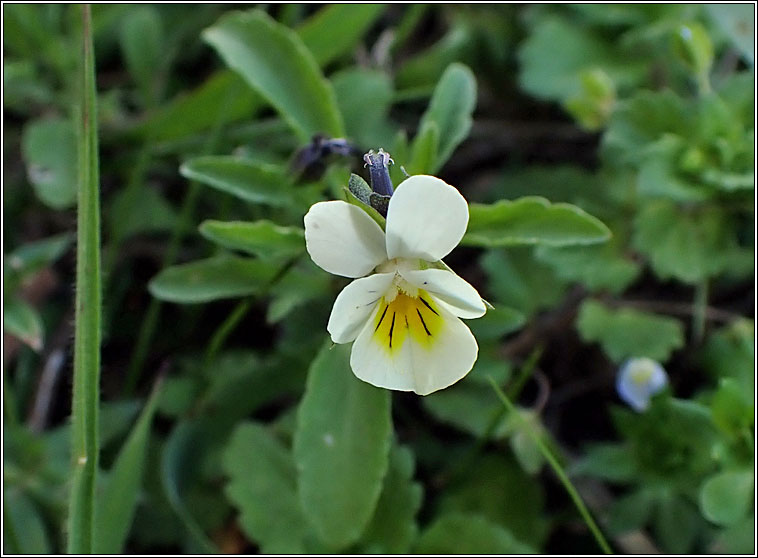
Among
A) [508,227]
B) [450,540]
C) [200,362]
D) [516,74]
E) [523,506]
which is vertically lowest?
[523,506]

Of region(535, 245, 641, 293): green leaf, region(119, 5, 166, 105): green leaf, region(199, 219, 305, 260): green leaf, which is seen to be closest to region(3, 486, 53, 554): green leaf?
region(199, 219, 305, 260): green leaf

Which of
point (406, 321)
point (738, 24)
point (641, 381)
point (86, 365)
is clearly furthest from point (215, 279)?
point (738, 24)

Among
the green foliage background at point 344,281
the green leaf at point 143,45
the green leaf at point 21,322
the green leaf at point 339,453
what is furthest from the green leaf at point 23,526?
the green leaf at point 143,45

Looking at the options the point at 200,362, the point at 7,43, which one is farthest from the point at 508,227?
the point at 7,43

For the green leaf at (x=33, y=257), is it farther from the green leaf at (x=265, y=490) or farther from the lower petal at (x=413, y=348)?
the lower petal at (x=413, y=348)

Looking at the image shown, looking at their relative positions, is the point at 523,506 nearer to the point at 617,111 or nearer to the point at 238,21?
the point at 617,111

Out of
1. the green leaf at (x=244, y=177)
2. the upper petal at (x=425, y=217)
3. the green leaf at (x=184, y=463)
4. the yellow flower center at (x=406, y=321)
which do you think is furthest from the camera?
the green leaf at (x=184, y=463)

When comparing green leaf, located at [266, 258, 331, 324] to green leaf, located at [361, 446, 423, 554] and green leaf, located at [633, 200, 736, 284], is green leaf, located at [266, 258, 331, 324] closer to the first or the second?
green leaf, located at [361, 446, 423, 554]

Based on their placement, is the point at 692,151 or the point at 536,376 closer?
the point at 692,151
